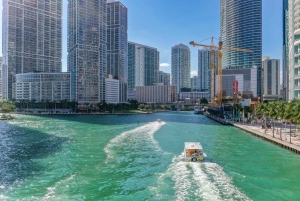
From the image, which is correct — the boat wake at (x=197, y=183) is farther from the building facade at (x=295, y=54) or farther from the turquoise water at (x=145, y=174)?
the building facade at (x=295, y=54)

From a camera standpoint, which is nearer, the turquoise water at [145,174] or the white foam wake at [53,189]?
the white foam wake at [53,189]

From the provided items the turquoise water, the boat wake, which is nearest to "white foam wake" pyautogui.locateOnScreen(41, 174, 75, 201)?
the turquoise water

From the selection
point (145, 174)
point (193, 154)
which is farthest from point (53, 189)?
point (193, 154)

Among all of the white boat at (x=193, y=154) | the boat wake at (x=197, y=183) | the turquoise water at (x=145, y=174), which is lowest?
the turquoise water at (x=145, y=174)

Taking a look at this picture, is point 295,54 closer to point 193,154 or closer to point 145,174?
point 193,154

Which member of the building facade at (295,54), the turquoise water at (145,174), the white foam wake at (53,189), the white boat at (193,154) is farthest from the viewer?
the building facade at (295,54)

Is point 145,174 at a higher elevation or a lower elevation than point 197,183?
lower

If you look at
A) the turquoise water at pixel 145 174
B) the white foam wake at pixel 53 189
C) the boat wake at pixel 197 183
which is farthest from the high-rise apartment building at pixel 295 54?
the white foam wake at pixel 53 189

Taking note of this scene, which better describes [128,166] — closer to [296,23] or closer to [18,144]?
[18,144]
